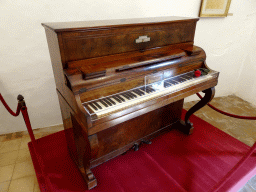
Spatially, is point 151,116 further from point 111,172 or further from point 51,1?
point 51,1

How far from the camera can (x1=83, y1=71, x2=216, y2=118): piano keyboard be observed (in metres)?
1.47

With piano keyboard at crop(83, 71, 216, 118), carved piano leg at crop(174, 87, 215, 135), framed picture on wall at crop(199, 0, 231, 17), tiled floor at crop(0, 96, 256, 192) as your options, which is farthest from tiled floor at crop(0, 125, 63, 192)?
framed picture on wall at crop(199, 0, 231, 17)

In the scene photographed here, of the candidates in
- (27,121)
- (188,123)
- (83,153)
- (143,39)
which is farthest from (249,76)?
(27,121)

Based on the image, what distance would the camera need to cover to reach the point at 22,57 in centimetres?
245

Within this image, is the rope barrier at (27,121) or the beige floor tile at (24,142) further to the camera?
the beige floor tile at (24,142)

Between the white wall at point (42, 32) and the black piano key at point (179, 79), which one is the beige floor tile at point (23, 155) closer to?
the white wall at point (42, 32)

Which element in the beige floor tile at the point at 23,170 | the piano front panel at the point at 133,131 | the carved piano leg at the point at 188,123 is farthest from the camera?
the carved piano leg at the point at 188,123

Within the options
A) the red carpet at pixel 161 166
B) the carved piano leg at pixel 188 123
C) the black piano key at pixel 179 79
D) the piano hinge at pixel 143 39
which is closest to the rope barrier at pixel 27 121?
the red carpet at pixel 161 166

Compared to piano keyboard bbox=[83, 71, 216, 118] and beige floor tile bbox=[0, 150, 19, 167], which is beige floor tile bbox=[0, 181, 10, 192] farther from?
piano keyboard bbox=[83, 71, 216, 118]

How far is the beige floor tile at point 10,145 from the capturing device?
255 cm

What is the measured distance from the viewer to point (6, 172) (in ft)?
7.22

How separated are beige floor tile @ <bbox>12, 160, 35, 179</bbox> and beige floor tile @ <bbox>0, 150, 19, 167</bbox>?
0.12 m

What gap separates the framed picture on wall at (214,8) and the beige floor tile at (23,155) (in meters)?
3.35

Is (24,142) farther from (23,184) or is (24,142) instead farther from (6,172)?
(23,184)
